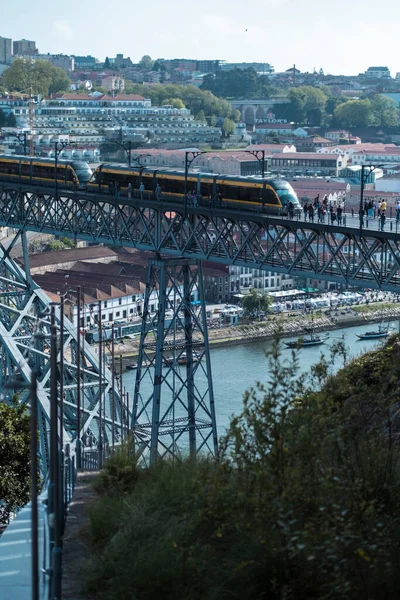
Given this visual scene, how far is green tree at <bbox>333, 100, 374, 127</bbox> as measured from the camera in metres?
57.7

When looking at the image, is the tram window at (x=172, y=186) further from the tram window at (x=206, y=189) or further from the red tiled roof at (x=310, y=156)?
the red tiled roof at (x=310, y=156)

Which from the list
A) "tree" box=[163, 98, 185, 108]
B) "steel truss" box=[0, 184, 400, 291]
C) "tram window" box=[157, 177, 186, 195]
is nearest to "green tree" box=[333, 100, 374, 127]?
"tree" box=[163, 98, 185, 108]

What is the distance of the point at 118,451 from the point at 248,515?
1484 millimetres

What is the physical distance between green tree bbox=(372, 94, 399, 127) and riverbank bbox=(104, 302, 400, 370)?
3513cm

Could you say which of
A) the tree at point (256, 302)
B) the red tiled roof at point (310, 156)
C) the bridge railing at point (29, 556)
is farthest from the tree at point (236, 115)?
the bridge railing at point (29, 556)

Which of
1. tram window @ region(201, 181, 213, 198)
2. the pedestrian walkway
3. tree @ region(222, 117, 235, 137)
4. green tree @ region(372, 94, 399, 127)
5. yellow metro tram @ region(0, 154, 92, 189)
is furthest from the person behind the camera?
green tree @ region(372, 94, 399, 127)

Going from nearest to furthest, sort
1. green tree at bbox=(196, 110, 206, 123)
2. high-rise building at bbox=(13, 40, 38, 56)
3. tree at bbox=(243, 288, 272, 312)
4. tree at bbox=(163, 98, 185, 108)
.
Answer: tree at bbox=(243, 288, 272, 312), green tree at bbox=(196, 110, 206, 123), tree at bbox=(163, 98, 185, 108), high-rise building at bbox=(13, 40, 38, 56)

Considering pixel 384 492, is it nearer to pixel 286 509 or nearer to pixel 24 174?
pixel 286 509

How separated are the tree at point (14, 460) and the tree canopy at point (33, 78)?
1940 inches

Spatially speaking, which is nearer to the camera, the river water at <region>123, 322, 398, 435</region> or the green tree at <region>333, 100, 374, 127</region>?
the river water at <region>123, 322, 398, 435</region>

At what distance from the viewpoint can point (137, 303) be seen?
73.8 feet

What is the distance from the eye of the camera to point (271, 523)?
372 centimetres

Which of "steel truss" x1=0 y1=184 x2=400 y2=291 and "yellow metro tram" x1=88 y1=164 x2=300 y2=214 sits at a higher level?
"yellow metro tram" x1=88 y1=164 x2=300 y2=214

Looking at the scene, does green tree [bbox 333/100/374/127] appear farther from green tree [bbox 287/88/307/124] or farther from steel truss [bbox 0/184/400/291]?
steel truss [bbox 0/184/400/291]
